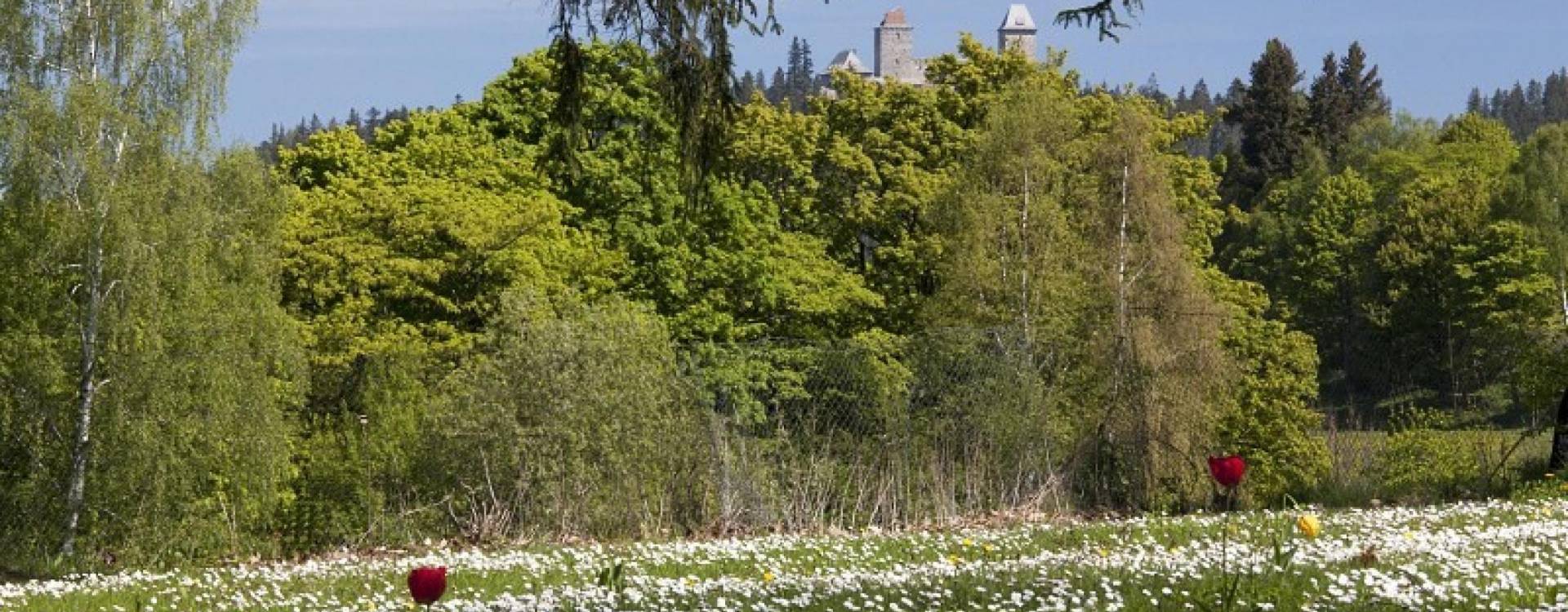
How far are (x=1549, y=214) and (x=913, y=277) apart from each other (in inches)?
1087

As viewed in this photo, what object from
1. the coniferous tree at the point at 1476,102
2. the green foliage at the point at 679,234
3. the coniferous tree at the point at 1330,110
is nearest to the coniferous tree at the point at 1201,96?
the coniferous tree at the point at 1476,102

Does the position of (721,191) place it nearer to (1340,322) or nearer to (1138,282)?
(1138,282)

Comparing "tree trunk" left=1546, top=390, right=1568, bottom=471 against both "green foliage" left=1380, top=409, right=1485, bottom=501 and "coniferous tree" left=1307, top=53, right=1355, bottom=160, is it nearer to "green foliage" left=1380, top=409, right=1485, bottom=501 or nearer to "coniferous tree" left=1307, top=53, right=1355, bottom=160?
"green foliage" left=1380, top=409, right=1485, bottom=501

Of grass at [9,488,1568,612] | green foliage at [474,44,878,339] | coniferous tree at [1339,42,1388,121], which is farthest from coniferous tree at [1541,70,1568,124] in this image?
grass at [9,488,1568,612]

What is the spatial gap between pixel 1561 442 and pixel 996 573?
11811mm

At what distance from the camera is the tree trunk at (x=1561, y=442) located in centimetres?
1706

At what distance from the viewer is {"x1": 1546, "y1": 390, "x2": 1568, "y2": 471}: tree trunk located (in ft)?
56.0

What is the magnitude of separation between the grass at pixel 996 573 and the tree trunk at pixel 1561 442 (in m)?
3.53

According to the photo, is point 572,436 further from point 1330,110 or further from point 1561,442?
point 1330,110

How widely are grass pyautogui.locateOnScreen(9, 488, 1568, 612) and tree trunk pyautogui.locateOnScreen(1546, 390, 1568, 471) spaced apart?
353 cm

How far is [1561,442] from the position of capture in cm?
1794

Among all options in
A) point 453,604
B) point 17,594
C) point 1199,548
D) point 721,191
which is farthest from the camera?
point 721,191

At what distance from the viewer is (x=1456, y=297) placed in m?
60.9

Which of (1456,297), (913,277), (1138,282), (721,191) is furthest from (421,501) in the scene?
(1456,297)
